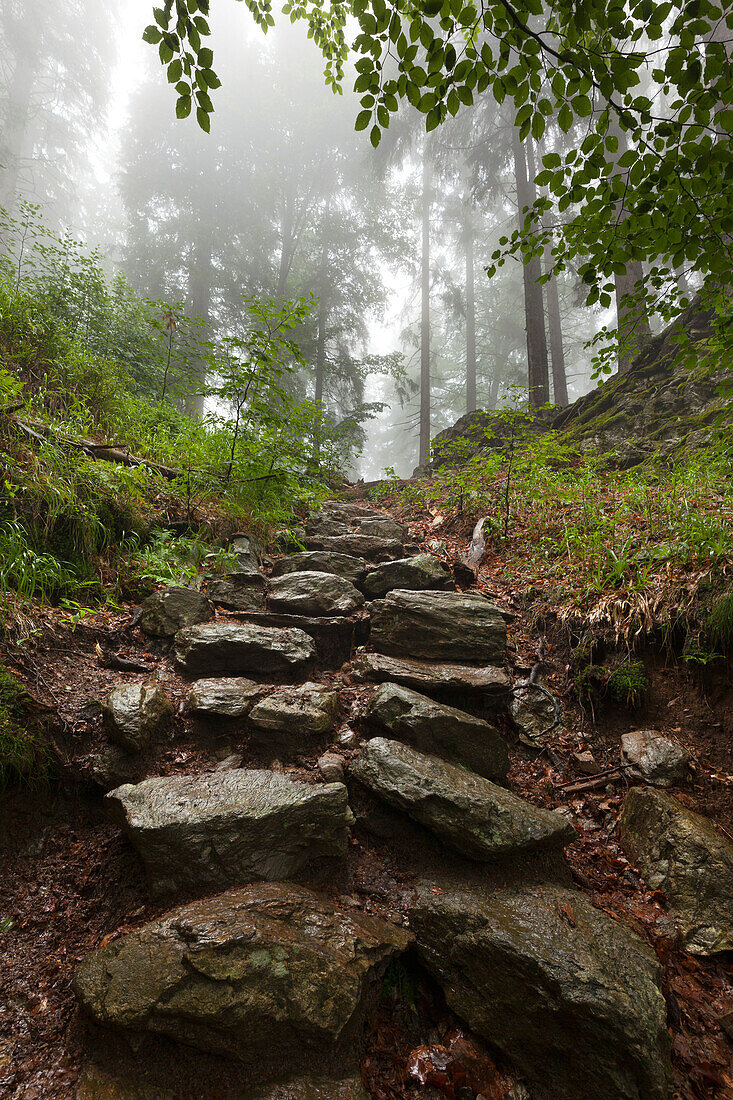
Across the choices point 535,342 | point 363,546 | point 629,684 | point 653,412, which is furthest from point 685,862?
point 535,342

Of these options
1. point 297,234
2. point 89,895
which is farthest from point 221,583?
point 297,234

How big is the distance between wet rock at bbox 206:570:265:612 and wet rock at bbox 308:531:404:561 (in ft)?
5.10

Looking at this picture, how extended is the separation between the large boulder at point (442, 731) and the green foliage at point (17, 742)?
2061mm

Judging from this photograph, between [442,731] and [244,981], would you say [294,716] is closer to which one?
[442,731]

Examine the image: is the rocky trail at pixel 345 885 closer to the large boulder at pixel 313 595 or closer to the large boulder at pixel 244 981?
the large boulder at pixel 244 981

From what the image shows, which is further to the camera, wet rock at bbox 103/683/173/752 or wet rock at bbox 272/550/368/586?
wet rock at bbox 272/550/368/586

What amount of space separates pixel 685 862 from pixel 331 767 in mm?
2200

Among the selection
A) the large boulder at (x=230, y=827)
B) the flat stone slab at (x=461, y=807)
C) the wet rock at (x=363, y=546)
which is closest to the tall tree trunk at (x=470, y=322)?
the wet rock at (x=363, y=546)

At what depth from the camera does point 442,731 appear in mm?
3143

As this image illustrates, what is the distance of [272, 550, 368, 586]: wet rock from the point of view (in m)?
5.29

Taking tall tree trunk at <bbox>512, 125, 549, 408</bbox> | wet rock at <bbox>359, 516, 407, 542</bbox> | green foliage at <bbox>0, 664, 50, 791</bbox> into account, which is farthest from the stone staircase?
tall tree trunk at <bbox>512, 125, 549, 408</bbox>

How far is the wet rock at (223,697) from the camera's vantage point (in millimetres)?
3076

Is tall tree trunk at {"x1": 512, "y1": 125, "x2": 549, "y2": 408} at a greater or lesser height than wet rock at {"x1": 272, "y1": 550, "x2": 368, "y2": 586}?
greater

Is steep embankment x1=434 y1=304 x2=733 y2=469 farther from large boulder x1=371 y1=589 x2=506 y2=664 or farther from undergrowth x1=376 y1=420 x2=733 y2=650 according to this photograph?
large boulder x1=371 y1=589 x2=506 y2=664
